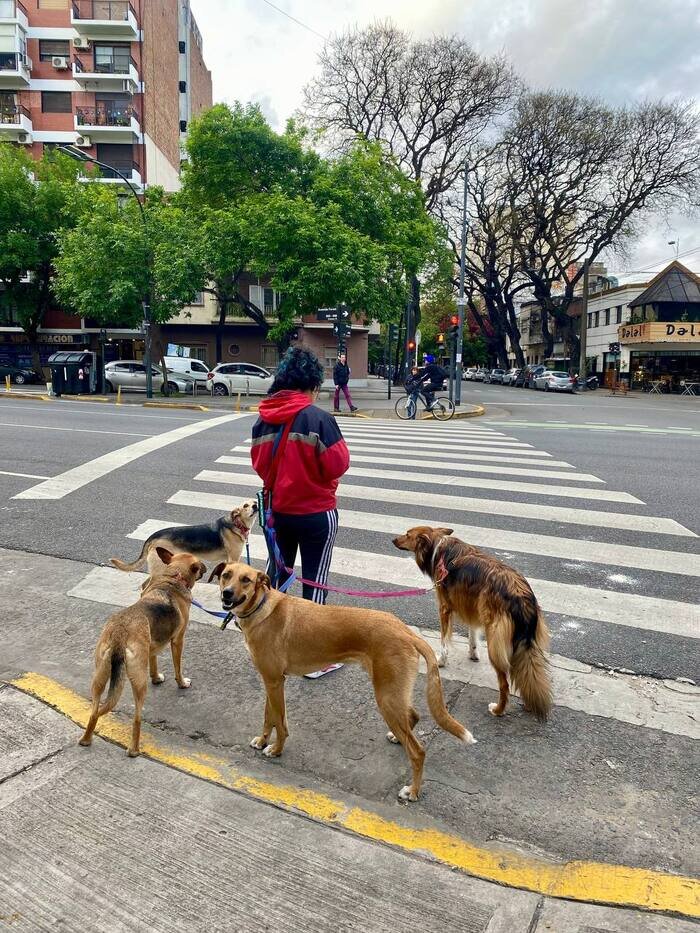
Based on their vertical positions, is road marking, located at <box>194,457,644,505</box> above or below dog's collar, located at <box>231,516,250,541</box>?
below

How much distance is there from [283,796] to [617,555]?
14.6ft

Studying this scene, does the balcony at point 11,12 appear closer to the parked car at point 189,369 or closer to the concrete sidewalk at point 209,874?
the parked car at point 189,369

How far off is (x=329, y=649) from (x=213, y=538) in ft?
8.25

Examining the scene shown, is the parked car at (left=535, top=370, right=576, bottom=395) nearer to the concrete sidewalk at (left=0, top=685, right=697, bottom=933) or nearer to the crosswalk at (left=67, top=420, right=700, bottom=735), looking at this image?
the crosswalk at (left=67, top=420, right=700, bottom=735)

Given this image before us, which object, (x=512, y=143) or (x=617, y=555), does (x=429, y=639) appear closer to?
(x=617, y=555)

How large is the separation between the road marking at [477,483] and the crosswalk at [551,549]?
0.6 inches

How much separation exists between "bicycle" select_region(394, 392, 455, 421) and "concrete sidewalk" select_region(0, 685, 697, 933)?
1713cm

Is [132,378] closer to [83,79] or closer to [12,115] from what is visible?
[12,115]

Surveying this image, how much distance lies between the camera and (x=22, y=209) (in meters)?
32.4

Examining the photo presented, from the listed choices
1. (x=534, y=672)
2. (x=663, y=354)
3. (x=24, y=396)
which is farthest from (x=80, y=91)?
(x=534, y=672)

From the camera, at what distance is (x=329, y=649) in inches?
127

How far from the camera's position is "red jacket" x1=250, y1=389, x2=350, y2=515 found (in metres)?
3.86

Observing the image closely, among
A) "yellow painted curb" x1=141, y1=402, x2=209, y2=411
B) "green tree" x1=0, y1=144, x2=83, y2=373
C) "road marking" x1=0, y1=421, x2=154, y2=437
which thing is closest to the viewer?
"road marking" x1=0, y1=421, x2=154, y2=437

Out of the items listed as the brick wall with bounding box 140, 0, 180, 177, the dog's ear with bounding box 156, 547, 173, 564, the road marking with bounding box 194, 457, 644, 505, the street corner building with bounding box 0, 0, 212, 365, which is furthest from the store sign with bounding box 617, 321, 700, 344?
the dog's ear with bounding box 156, 547, 173, 564
